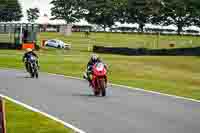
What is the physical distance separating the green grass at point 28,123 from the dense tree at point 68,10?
10297 centimetres

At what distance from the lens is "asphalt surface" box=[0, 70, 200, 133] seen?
13.2 m

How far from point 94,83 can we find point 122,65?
65.2 feet

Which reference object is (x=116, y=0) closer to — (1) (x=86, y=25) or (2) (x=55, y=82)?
(1) (x=86, y=25)

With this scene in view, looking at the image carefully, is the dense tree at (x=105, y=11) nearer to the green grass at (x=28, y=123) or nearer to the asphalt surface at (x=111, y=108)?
the asphalt surface at (x=111, y=108)

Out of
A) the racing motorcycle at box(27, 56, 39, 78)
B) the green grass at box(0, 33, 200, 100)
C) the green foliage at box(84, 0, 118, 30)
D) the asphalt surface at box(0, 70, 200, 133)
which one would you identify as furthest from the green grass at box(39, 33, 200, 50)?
the asphalt surface at box(0, 70, 200, 133)

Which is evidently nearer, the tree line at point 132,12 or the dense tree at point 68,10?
the tree line at point 132,12

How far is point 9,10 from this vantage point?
400ft

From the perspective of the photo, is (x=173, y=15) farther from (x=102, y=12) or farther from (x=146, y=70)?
(x=146, y=70)

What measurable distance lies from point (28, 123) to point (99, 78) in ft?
21.3

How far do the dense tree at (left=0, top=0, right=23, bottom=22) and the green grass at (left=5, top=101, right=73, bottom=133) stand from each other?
10578 cm

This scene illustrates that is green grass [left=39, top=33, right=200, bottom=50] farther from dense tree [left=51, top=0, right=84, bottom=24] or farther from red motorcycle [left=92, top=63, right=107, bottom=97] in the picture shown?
red motorcycle [left=92, top=63, right=107, bottom=97]

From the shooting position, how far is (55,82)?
26016mm

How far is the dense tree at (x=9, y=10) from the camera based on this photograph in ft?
397

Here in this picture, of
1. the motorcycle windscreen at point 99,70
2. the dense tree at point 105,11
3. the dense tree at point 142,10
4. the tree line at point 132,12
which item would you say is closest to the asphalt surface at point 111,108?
the motorcycle windscreen at point 99,70
